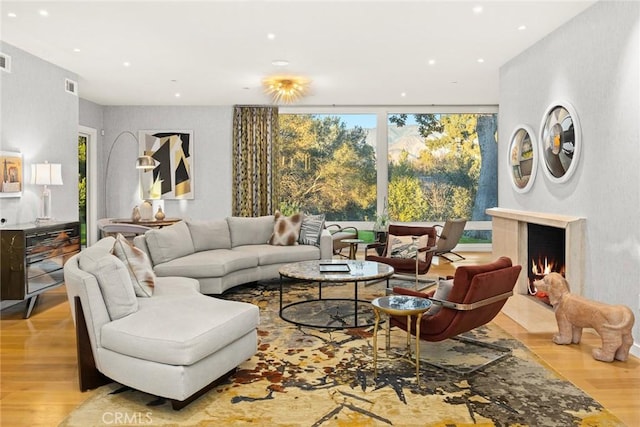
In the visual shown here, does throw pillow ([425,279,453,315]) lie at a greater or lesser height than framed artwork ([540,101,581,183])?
lesser

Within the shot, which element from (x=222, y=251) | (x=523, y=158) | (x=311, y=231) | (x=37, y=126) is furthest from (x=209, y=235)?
(x=523, y=158)

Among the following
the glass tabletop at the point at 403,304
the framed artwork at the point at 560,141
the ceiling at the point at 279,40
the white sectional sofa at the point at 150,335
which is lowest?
the white sectional sofa at the point at 150,335

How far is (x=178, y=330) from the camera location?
2.87 meters

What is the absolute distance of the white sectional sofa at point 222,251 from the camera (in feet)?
17.6

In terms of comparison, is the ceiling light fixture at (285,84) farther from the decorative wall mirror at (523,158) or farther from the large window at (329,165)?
the decorative wall mirror at (523,158)

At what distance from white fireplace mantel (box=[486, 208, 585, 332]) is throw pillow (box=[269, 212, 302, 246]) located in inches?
101

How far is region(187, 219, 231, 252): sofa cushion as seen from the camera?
6032 mm

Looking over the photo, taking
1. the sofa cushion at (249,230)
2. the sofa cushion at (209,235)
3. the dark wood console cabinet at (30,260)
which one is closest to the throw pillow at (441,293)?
the sofa cushion at (209,235)

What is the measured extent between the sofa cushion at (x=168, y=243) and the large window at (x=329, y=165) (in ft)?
13.3

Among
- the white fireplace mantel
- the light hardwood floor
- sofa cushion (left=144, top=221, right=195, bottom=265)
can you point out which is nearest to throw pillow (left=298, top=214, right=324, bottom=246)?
sofa cushion (left=144, top=221, right=195, bottom=265)

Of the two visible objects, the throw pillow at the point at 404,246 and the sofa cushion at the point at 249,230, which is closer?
the throw pillow at the point at 404,246

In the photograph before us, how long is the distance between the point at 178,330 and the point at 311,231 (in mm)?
3757

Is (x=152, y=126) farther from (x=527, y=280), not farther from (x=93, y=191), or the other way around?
(x=527, y=280)

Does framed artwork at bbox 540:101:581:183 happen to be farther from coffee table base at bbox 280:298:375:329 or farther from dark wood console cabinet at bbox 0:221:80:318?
dark wood console cabinet at bbox 0:221:80:318
